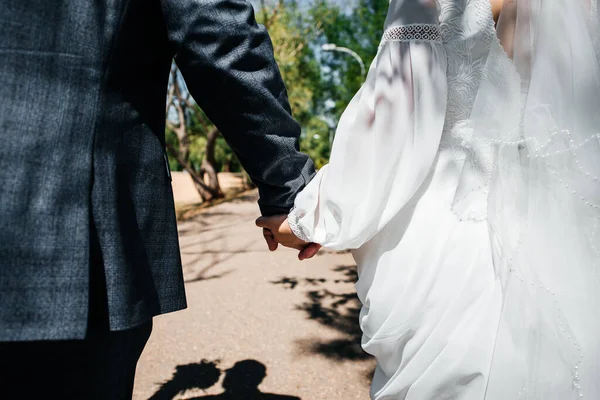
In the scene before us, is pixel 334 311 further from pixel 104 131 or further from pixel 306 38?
pixel 306 38

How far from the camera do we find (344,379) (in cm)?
334

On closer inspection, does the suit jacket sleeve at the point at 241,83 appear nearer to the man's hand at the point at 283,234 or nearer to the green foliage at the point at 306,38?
the man's hand at the point at 283,234

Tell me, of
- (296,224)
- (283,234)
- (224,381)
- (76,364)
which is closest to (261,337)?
(224,381)

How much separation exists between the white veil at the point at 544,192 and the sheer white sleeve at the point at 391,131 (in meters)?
0.14

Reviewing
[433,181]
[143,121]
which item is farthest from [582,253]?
[143,121]

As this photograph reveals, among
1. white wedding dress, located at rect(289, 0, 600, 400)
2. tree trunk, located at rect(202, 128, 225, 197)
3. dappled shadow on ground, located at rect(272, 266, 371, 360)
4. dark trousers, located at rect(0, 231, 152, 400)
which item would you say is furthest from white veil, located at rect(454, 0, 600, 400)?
tree trunk, located at rect(202, 128, 225, 197)

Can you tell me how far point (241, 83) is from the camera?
1.36 m

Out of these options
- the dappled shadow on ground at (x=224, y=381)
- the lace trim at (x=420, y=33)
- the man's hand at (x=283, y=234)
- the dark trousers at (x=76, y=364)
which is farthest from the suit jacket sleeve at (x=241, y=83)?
the dappled shadow on ground at (x=224, y=381)

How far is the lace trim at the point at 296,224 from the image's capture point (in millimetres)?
1639

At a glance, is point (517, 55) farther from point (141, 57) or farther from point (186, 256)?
point (186, 256)

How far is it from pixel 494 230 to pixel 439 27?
2.10ft

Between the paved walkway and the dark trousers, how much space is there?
1.97 metres

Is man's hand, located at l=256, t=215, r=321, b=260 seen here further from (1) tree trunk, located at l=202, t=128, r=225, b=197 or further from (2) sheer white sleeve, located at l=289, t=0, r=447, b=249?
(1) tree trunk, located at l=202, t=128, r=225, b=197

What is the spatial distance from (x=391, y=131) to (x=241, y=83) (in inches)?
19.1
